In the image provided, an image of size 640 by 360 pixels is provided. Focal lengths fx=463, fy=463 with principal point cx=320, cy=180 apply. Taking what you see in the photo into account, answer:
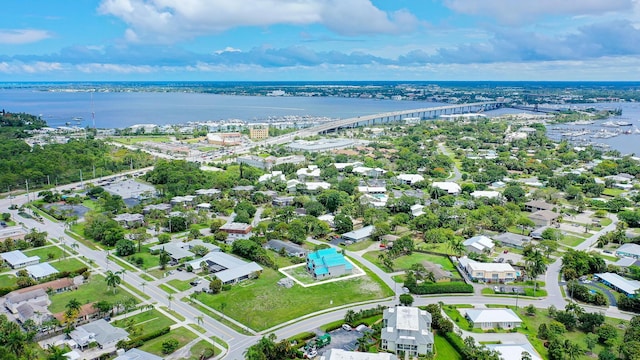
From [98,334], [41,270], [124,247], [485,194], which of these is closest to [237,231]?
[124,247]

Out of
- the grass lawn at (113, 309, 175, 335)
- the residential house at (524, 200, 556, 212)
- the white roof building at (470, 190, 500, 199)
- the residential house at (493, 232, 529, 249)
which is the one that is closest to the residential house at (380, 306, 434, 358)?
the grass lawn at (113, 309, 175, 335)

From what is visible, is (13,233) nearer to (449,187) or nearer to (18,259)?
(18,259)

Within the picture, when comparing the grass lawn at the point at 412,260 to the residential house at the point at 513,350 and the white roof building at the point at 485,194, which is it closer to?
the residential house at the point at 513,350

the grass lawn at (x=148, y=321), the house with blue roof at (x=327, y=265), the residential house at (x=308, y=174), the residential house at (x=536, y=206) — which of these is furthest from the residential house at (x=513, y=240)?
the residential house at (x=308, y=174)

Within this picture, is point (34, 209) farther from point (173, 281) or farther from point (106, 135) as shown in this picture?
point (106, 135)

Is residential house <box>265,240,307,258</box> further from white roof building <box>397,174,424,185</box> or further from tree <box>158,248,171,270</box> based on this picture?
white roof building <box>397,174,424,185</box>
